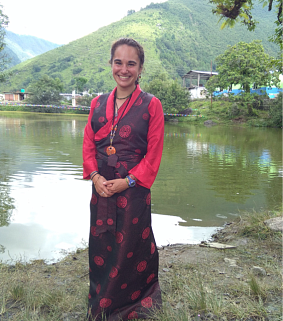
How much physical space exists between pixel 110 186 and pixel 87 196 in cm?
370

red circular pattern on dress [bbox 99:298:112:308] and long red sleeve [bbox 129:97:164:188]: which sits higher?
long red sleeve [bbox 129:97:164:188]

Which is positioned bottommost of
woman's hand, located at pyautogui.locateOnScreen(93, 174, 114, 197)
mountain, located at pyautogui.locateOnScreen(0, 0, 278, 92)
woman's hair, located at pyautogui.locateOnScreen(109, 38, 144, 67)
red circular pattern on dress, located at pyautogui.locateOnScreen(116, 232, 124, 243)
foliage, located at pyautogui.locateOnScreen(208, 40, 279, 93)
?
red circular pattern on dress, located at pyautogui.locateOnScreen(116, 232, 124, 243)

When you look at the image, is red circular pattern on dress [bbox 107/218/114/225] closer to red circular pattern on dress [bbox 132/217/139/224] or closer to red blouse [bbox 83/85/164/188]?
red circular pattern on dress [bbox 132/217/139/224]

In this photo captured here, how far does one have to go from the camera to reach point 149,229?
1.85 m

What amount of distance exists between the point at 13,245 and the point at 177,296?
2.21 meters

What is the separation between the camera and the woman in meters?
1.75

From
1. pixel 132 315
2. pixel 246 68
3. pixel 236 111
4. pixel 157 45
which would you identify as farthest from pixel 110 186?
pixel 157 45

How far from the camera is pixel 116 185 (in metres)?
1.70

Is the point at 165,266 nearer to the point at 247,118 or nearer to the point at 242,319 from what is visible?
the point at 242,319

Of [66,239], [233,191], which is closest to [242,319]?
[66,239]

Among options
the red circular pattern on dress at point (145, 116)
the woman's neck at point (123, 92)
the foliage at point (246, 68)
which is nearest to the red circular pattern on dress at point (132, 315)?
the red circular pattern on dress at point (145, 116)

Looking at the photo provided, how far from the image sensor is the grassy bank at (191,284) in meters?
1.71

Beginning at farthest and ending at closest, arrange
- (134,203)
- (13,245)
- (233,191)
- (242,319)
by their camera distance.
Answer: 1. (233,191)
2. (13,245)
3. (134,203)
4. (242,319)

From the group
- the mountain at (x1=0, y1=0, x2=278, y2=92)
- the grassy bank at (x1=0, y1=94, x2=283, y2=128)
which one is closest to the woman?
the grassy bank at (x1=0, y1=94, x2=283, y2=128)
